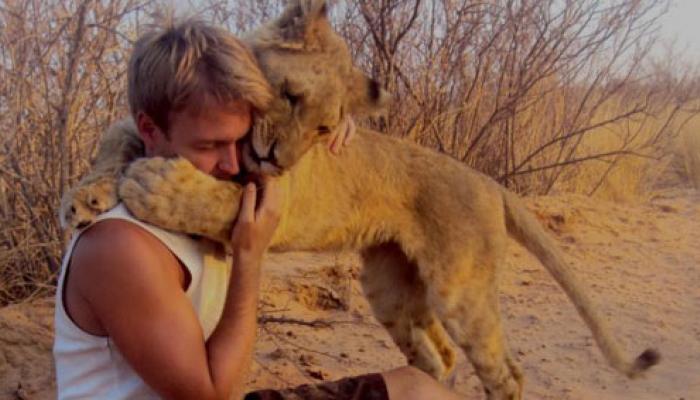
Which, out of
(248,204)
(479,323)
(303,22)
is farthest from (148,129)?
(479,323)

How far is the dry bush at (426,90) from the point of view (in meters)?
4.51

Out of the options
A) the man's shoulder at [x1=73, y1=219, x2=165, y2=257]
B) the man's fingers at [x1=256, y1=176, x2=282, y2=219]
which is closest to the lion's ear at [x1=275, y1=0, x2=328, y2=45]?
the man's fingers at [x1=256, y1=176, x2=282, y2=219]

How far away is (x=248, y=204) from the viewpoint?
2426 millimetres

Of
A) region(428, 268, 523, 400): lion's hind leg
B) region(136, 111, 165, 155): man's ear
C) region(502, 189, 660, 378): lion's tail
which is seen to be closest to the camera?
region(136, 111, 165, 155): man's ear

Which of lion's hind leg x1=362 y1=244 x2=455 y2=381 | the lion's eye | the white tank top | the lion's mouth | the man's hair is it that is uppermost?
the man's hair

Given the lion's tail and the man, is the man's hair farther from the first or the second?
the lion's tail

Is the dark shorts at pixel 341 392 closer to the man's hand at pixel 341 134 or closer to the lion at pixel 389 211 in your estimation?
the lion at pixel 389 211

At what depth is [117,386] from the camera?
2.11 m

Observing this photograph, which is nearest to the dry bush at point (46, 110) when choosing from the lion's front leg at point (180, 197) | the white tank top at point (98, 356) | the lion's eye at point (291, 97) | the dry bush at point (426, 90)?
the dry bush at point (426, 90)

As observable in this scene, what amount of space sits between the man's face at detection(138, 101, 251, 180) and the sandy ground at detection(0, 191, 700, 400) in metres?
2.25

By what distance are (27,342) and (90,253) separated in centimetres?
273

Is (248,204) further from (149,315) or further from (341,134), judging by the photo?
(341,134)

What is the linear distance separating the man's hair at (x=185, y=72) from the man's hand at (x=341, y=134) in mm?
879

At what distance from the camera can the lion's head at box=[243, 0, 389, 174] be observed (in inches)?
105
